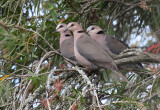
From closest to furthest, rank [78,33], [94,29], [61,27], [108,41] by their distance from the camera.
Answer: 1. [78,33]
2. [94,29]
3. [108,41]
4. [61,27]

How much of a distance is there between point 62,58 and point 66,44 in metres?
0.36

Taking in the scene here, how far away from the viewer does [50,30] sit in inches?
157

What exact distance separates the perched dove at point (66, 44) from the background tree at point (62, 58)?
0.13 meters

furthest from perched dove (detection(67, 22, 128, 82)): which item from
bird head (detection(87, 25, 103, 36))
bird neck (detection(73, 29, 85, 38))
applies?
bird head (detection(87, 25, 103, 36))

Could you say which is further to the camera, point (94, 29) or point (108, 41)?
point (108, 41)

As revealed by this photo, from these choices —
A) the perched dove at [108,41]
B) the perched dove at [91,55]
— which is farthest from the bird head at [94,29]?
the perched dove at [91,55]

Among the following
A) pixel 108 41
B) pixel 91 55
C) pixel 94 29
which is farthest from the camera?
pixel 108 41

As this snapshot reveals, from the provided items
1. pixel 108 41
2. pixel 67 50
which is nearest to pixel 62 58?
A: pixel 67 50

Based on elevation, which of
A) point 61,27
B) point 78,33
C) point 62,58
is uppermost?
point 61,27

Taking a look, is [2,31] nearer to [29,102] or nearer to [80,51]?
[29,102]

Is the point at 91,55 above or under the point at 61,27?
under

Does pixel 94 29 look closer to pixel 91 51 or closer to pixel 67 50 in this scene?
pixel 67 50

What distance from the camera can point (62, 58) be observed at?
13.2ft

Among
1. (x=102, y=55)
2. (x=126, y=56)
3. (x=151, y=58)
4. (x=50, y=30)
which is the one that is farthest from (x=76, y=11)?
(x=151, y=58)
